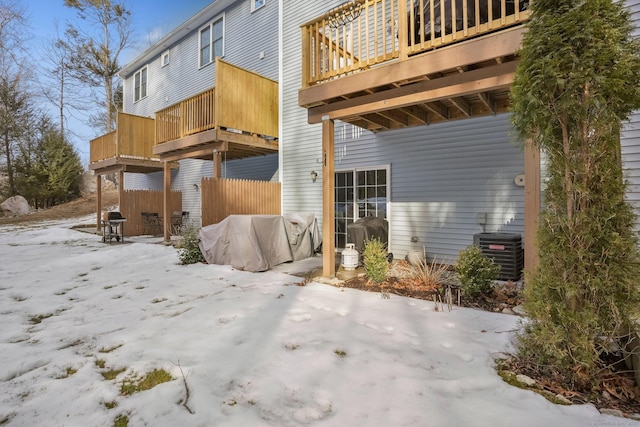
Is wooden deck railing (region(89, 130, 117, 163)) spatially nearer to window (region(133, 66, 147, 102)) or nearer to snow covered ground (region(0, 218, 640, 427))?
window (region(133, 66, 147, 102))

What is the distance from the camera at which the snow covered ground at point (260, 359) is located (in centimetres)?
178

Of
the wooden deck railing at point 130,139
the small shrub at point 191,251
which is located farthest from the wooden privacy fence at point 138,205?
the small shrub at point 191,251

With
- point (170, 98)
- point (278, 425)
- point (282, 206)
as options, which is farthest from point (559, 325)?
point (170, 98)

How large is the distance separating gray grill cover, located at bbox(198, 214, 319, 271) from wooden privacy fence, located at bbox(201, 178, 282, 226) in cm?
78

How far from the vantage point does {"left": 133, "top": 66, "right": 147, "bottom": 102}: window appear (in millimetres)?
14873

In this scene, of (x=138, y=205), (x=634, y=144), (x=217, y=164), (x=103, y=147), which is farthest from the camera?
(x=103, y=147)

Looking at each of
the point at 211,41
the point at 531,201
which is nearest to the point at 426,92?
the point at 531,201

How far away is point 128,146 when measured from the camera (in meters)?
11.5

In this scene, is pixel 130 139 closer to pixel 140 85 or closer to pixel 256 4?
pixel 140 85

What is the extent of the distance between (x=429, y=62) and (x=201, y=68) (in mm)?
10427

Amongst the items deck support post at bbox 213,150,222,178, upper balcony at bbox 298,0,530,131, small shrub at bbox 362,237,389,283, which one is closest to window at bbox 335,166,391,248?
upper balcony at bbox 298,0,530,131

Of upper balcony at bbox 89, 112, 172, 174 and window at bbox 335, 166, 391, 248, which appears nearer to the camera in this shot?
window at bbox 335, 166, 391, 248

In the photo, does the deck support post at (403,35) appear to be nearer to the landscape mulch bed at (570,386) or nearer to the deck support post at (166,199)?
the landscape mulch bed at (570,386)

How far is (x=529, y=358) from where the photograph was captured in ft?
7.24
